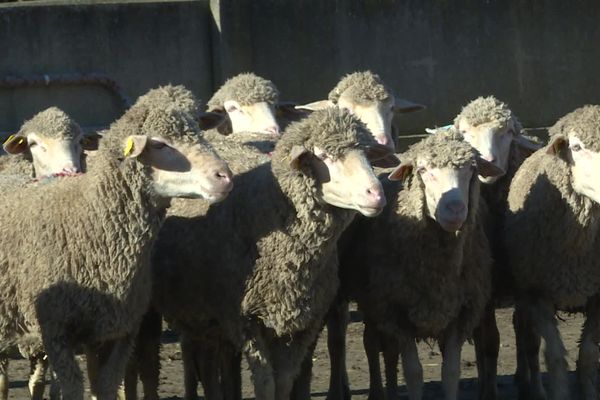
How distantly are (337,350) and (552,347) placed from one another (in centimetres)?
127

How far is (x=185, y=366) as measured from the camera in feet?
27.0

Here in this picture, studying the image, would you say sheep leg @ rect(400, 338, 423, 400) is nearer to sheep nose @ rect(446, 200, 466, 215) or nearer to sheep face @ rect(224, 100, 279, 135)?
sheep nose @ rect(446, 200, 466, 215)

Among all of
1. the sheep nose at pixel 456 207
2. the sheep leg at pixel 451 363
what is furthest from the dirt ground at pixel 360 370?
the sheep nose at pixel 456 207

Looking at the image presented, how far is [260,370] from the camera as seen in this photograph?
24.1ft

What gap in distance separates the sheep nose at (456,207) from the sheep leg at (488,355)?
1.18 m

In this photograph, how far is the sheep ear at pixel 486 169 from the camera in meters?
7.84

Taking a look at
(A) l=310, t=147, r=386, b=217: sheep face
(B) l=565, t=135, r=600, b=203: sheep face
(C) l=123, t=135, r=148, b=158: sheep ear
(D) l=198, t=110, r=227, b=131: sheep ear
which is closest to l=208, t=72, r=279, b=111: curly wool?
→ (D) l=198, t=110, r=227, b=131: sheep ear

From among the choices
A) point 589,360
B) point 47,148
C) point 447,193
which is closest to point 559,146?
point 447,193

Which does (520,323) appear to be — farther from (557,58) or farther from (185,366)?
(557,58)

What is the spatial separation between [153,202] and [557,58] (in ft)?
23.4

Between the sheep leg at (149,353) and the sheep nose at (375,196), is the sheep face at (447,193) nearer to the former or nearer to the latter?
the sheep nose at (375,196)

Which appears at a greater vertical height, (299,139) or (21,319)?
(299,139)

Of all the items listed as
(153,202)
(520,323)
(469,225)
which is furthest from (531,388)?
(153,202)

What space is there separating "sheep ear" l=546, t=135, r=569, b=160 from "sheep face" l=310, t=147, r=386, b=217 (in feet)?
4.15
